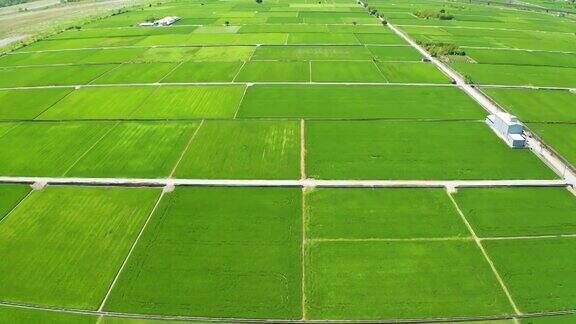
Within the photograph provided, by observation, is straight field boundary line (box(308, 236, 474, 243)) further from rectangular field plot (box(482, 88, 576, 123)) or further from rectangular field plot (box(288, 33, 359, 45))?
rectangular field plot (box(288, 33, 359, 45))

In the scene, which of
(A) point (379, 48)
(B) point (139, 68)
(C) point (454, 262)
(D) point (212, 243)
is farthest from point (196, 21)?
(C) point (454, 262)

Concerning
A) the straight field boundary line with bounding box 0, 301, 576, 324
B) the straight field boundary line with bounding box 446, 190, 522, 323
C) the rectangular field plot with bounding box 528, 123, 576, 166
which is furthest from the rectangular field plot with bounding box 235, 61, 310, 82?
the straight field boundary line with bounding box 0, 301, 576, 324

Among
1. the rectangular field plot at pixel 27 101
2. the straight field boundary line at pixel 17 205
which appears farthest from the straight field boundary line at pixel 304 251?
the rectangular field plot at pixel 27 101

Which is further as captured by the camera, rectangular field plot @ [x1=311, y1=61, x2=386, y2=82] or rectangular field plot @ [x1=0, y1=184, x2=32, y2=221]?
rectangular field plot @ [x1=311, y1=61, x2=386, y2=82]

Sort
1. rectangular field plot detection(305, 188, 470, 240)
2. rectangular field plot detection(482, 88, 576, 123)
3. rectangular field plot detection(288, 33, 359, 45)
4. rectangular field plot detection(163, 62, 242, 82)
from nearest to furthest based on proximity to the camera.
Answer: rectangular field plot detection(305, 188, 470, 240)
rectangular field plot detection(482, 88, 576, 123)
rectangular field plot detection(163, 62, 242, 82)
rectangular field plot detection(288, 33, 359, 45)

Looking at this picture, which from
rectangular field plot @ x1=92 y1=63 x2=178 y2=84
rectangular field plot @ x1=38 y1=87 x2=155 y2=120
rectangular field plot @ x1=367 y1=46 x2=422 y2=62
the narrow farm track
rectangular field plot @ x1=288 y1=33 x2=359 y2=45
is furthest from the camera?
rectangular field plot @ x1=288 y1=33 x2=359 y2=45
